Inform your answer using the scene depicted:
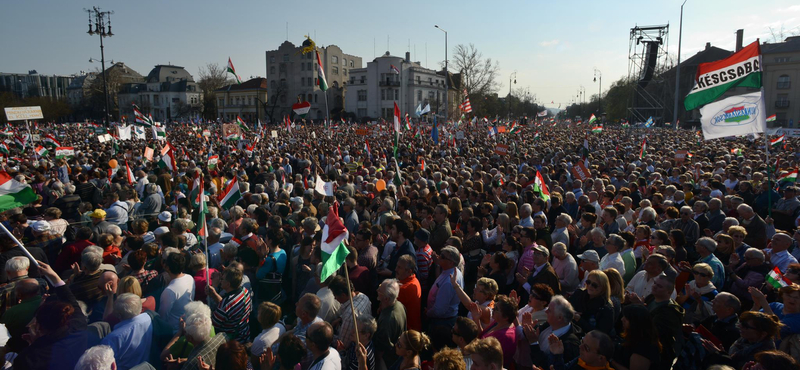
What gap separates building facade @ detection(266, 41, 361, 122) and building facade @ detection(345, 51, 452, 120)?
166 inches

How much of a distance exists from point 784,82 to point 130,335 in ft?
238

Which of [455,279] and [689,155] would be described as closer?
[455,279]

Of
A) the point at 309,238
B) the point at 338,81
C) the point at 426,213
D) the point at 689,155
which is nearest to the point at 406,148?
the point at 689,155

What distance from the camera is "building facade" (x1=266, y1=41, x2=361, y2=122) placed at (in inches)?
3002

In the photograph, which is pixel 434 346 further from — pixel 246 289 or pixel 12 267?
pixel 12 267

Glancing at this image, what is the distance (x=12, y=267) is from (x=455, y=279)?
436cm

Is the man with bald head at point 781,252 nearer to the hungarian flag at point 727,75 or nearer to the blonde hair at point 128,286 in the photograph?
the hungarian flag at point 727,75

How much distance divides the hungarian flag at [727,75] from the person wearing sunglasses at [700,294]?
13.7 ft

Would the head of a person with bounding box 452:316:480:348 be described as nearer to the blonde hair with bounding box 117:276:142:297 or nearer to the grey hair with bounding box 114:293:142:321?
the grey hair with bounding box 114:293:142:321

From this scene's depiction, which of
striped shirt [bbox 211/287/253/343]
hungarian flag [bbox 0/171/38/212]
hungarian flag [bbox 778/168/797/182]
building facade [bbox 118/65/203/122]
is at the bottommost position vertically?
striped shirt [bbox 211/287/253/343]

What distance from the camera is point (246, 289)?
4.39 metres

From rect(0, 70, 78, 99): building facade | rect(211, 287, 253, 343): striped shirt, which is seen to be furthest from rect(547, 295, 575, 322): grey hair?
rect(0, 70, 78, 99): building facade

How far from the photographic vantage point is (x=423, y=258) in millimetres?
5516

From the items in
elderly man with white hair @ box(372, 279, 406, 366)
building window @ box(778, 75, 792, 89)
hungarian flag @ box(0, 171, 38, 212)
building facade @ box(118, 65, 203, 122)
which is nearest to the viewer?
elderly man with white hair @ box(372, 279, 406, 366)
